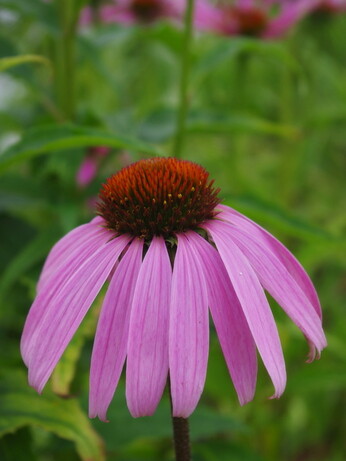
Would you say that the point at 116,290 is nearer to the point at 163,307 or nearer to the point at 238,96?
the point at 163,307

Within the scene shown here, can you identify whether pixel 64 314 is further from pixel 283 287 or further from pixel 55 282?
pixel 283 287

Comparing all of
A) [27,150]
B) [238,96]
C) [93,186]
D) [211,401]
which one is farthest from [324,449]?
[27,150]

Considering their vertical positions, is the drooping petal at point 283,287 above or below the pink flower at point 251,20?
below

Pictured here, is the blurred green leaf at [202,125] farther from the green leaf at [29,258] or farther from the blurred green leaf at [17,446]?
the blurred green leaf at [17,446]

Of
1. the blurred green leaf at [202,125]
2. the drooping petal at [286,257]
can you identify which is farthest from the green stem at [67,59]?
the drooping petal at [286,257]

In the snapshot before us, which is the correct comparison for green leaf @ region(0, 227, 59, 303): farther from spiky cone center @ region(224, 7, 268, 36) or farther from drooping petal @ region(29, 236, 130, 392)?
spiky cone center @ region(224, 7, 268, 36)

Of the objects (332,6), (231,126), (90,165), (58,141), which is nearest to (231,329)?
(58,141)
